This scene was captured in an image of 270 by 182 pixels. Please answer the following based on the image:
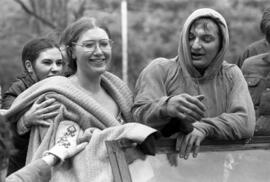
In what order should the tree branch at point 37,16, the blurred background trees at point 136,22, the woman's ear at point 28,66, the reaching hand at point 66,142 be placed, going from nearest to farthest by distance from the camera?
1. the reaching hand at point 66,142
2. the woman's ear at point 28,66
3. the tree branch at point 37,16
4. the blurred background trees at point 136,22

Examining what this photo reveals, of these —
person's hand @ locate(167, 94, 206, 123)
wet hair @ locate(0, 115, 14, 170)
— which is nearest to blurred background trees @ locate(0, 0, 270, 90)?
person's hand @ locate(167, 94, 206, 123)

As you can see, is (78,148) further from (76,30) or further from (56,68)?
(56,68)

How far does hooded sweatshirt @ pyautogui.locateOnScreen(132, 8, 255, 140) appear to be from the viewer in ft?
14.2

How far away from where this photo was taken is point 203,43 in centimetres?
446

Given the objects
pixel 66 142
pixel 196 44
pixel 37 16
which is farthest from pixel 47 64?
pixel 37 16

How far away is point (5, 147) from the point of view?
298cm

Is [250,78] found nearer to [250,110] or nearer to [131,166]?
[250,110]

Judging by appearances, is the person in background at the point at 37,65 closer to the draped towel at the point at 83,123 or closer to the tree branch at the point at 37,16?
the draped towel at the point at 83,123

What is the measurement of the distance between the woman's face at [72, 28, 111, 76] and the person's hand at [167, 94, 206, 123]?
70 cm

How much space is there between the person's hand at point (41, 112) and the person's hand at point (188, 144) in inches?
26.2

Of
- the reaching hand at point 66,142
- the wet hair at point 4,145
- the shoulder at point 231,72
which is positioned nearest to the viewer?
the wet hair at point 4,145

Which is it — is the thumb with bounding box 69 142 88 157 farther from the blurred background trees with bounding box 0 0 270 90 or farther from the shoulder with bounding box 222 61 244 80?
the blurred background trees with bounding box 0 0 270 90

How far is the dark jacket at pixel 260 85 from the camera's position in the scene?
5.42 m

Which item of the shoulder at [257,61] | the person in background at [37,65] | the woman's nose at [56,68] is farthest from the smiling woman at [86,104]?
the shoulder at [257,61]
